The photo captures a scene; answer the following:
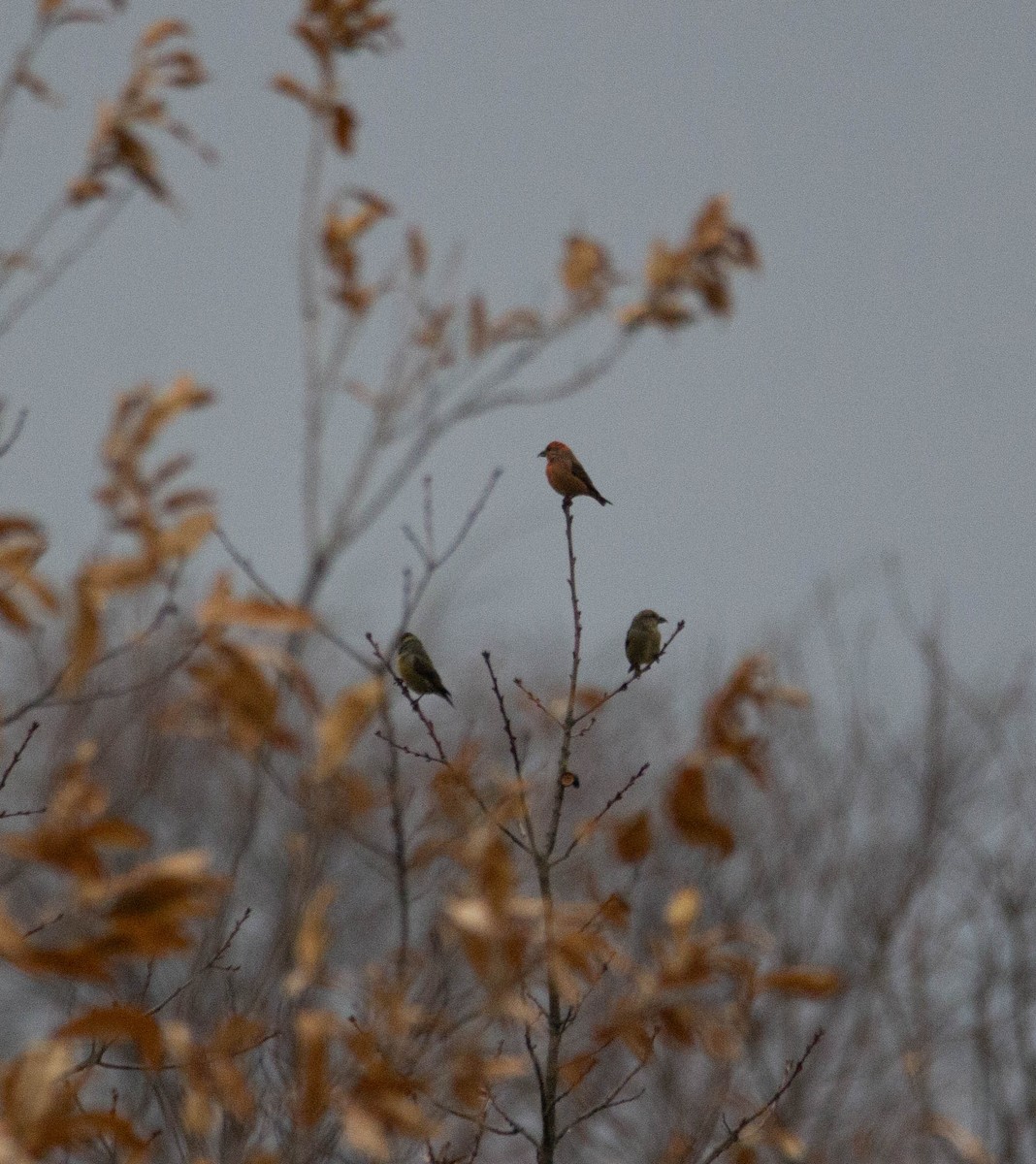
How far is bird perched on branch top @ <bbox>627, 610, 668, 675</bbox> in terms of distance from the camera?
196 centimetres

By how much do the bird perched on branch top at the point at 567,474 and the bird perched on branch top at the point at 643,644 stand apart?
0.73 ft

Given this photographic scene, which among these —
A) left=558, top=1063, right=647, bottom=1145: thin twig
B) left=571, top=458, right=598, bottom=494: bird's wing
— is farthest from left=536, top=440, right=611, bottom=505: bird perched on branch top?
left=558, top=1063, right=647, bottom=1145: thin twig

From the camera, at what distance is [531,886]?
263 cm

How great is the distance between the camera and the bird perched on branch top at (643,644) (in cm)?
196

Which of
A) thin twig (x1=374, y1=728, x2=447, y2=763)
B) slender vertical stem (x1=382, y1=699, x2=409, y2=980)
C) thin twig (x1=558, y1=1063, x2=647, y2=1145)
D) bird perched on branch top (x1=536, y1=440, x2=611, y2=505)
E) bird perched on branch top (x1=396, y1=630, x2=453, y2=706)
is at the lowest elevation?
thin twig (x1=558, y1=1063, x2=647, y2=1145)

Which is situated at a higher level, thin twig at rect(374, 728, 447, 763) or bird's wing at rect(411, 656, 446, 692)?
bird's wing at rect(411, 656, 446, 692)

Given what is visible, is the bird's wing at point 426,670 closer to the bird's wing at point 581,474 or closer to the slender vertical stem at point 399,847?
the bird's wing at point 581,474

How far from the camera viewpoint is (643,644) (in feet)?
6.45

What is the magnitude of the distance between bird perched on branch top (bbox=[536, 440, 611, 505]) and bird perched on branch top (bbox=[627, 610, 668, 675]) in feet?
0.73

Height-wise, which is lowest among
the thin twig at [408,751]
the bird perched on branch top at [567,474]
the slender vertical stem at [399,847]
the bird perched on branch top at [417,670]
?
the thin twig at [408,751]

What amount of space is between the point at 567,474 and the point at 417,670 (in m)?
0.38

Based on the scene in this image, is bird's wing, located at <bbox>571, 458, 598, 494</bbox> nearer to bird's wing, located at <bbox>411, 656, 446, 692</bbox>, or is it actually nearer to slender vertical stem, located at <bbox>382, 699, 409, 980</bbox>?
bird's wing, located at <bbox>411, 656, 446, 692</bbox>

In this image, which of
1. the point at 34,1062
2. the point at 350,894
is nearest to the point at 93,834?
the point at 34,1062

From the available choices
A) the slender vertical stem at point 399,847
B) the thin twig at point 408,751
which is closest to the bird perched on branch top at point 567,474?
the thin twig at point 408,751
